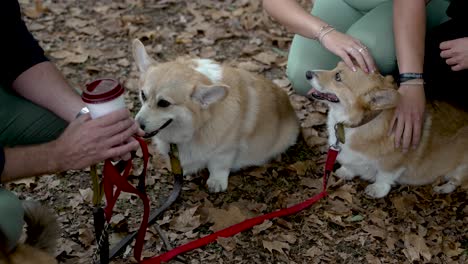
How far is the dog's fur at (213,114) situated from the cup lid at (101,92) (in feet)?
2.44

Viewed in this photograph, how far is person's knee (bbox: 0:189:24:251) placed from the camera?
1.80 meters

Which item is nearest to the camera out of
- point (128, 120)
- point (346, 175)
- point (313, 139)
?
point (128, 120)

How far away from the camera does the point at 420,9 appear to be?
2539 millimetres

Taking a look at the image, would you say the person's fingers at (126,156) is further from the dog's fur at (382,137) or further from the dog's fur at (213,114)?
the dog's fur at (382,137)

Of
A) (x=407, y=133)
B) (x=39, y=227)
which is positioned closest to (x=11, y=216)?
(x=39, y=227)

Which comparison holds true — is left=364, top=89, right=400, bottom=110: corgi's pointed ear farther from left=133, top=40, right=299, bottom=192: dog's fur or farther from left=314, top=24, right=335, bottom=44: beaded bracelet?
left=133, top=40, right=299, bottom=192: dog's fur

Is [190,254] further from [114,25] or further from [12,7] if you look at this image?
[114,25]

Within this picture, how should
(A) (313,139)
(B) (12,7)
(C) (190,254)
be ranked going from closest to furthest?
(B) (12,7)
(C) (190,254)
(A) (313,139)

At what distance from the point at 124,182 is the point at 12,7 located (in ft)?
3.27

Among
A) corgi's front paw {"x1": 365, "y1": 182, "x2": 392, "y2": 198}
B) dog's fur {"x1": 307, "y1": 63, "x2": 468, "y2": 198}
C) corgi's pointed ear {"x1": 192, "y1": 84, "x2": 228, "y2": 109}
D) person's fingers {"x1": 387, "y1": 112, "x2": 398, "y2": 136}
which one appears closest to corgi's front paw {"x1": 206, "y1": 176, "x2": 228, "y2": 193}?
corgi's pointed ear {"x1": 192, "y1": 84, "x2": 228, "y2": 109}

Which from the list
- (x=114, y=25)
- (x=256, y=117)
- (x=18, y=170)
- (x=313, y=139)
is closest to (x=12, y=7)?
(x=18, y=170)

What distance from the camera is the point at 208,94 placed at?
2.45 meters

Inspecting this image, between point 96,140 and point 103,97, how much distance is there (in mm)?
191

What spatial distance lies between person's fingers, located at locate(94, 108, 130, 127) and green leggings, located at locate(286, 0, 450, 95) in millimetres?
1632
